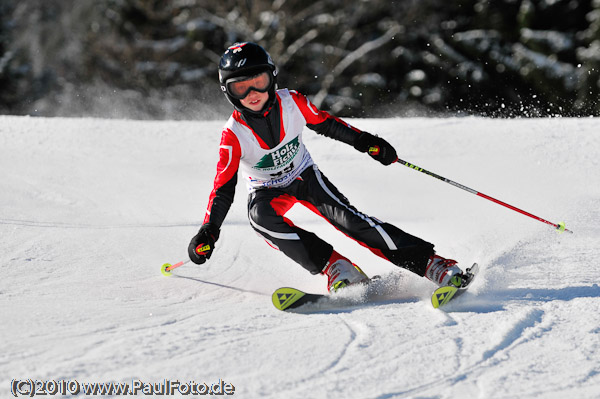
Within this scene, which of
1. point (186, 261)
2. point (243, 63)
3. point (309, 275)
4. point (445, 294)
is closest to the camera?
point (445, 294)

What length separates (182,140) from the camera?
7.47 meters

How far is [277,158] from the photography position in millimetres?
3482

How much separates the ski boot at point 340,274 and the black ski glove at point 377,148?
1.95ft

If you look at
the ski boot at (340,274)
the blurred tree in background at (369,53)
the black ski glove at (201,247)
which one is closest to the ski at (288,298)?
the ski boot at (340,274)

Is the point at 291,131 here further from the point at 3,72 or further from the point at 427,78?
the point at 3,72

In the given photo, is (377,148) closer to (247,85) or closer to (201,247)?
(247,85)

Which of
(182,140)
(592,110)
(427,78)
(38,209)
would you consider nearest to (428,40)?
(427,78)

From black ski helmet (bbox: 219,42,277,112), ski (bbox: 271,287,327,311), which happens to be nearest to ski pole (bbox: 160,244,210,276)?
ski (bbox: 271,287,327,311)

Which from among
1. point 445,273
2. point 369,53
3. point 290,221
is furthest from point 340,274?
point 369,53

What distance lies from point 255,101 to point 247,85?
9 cm

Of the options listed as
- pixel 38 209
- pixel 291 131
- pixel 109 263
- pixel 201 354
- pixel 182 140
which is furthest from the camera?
pixel 182 140

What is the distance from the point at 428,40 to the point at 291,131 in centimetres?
1867

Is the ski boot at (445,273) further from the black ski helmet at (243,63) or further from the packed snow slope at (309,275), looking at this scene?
the black ski helmet at (243,63)

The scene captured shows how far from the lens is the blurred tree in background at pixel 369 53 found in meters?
19.6
